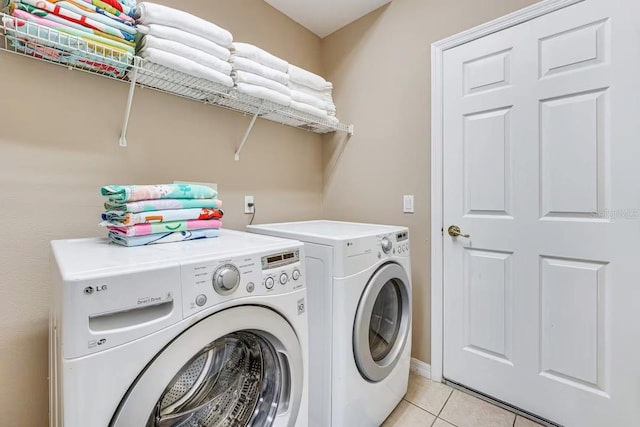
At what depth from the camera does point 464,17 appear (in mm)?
1660

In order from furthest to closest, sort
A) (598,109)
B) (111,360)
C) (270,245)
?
(598,109) → (270,245) → (111,360)

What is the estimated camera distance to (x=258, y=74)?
1.50 meters

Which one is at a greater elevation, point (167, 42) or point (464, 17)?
point (464, 17)

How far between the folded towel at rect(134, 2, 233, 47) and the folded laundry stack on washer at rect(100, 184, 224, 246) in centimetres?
67

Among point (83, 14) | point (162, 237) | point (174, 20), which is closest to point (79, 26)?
point (83, 14)

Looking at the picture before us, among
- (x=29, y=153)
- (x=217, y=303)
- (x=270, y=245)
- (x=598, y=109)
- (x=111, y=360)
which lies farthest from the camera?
(x=598, y=109)

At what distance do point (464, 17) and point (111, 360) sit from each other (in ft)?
7.16

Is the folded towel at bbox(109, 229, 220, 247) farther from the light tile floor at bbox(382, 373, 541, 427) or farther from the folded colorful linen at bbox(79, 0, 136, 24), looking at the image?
the light tile floor at bbox(382, 373, 541, 427)

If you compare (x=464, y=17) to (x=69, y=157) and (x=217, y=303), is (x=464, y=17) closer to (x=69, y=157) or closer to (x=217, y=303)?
(x=217, y=303)

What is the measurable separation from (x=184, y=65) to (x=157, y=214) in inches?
24.8

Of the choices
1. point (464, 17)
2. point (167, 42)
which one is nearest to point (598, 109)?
point (464, 17)

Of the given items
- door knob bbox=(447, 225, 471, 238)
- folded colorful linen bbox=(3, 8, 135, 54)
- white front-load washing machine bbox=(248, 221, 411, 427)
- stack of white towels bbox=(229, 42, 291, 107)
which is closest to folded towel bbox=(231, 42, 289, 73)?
stack of white towels bbox=(229, 42, 291, 107)

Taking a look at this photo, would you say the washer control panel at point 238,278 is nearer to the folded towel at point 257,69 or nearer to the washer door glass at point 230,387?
the washer door glass at point 230,387

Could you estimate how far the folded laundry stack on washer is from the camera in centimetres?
100
